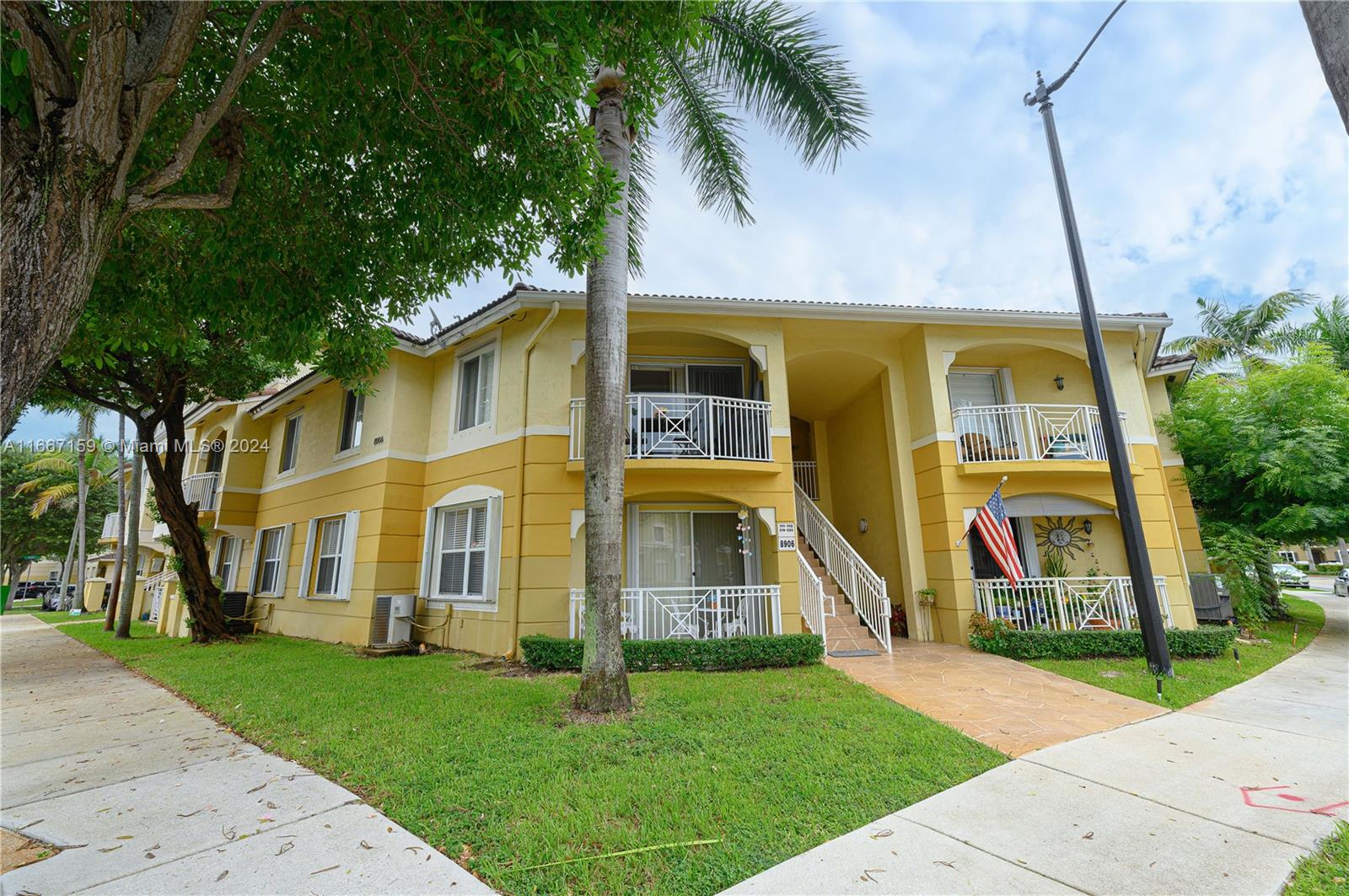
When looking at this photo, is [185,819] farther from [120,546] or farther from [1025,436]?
[120,546]

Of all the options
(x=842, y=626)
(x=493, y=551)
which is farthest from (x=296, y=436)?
(x=842, y=626)

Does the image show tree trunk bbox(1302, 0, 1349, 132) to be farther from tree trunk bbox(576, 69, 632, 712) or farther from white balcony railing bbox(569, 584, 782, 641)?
white balcony railing bbox(569, 584, 782, 641)

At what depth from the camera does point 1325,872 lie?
2926 mm

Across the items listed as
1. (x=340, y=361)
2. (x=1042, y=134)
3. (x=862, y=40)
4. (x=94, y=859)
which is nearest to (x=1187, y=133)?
(x=1042, y=134)

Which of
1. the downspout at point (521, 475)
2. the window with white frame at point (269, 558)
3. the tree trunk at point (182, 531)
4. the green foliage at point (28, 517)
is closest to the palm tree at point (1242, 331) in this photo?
the downspout at point (521, 475)

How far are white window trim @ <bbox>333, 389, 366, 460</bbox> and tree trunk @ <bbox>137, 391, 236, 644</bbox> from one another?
3.15 meters

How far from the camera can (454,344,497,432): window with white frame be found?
1088cm

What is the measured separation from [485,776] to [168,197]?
5.05 m

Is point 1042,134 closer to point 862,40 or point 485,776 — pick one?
point 862,40

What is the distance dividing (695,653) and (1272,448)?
12342 mm

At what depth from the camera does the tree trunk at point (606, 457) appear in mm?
5906

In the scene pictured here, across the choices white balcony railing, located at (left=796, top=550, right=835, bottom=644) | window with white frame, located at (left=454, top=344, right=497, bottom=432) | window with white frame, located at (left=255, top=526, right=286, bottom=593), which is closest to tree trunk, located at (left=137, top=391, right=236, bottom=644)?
window with white frame, located at (left=255, top=526, right=286, bottom=593)

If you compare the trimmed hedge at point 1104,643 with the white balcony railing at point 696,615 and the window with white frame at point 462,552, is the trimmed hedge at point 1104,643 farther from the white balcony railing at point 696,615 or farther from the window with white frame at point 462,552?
the window with white frame at point 462,552

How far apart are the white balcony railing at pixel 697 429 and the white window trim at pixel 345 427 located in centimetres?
569
